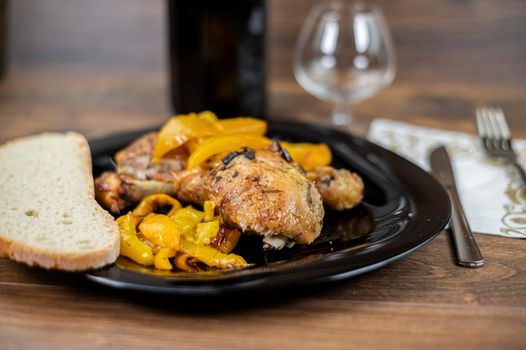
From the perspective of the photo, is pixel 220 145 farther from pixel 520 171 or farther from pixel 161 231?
pixel 520 171

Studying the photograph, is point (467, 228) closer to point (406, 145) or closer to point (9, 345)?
point (406, 145)

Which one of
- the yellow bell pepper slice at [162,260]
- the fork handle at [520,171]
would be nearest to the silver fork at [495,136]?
the fork handle at [520,171]

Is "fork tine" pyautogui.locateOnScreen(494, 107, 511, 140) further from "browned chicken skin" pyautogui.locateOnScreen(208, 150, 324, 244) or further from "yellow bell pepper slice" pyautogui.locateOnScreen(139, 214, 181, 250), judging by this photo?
"yellow bell pepper slice" pyautogui.locateOnScreen(139, 214, 181, 250)

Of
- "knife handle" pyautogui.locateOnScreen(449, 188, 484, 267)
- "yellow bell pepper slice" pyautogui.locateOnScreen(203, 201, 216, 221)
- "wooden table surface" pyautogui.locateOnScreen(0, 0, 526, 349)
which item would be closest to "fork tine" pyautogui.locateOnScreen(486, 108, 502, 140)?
"wooden table surface" pyautogui.locateOnScreen(0, 0, 526, 349)

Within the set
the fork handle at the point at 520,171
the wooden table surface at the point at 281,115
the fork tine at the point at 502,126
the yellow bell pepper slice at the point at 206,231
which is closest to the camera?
the wooden table surface at the point at 281,115

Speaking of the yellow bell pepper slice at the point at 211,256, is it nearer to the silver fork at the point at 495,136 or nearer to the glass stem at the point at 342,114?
the silver fork at the point at 495,136

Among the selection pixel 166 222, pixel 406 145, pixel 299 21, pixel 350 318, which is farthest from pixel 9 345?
pixel 299 21
